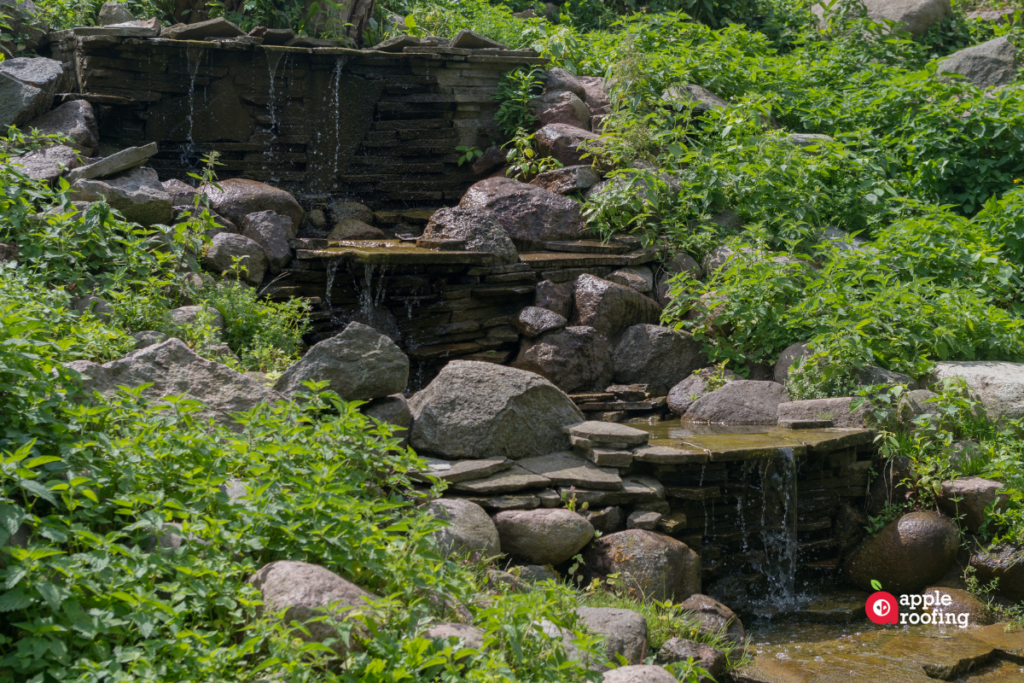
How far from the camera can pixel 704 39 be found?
10.9 meters

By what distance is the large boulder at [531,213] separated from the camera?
8.23m

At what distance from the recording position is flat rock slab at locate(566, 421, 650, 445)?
514 cm

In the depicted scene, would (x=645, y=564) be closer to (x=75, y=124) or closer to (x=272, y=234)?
(x=272, y=234)

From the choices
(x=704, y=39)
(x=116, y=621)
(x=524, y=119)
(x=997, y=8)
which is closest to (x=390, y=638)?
(x=116, y=621)

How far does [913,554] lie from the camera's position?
17.3 feet

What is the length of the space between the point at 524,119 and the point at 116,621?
868 cm

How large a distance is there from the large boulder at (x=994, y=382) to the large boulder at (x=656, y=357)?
2.04 m

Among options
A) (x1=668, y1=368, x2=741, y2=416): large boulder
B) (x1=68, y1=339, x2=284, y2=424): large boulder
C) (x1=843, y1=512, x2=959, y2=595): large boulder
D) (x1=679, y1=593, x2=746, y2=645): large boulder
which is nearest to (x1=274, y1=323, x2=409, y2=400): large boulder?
(x1=68, y1=339, x2=284, y2=424): large boulder

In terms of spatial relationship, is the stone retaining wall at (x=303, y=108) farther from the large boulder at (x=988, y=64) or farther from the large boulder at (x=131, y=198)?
the large boulder at (x=988, y=64)

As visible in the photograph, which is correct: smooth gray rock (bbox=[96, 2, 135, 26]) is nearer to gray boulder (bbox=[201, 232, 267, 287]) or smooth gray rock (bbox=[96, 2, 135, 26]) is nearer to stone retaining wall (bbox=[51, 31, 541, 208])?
stone retaining wall (bbox=[51, 31, 541, 208])

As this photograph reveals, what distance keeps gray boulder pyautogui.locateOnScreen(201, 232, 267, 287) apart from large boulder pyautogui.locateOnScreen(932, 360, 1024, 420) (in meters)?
5.50

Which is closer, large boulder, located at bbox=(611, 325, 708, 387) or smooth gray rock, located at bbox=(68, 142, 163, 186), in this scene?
smooth gray rock, located at bbox=(68, 142, 163, 186)

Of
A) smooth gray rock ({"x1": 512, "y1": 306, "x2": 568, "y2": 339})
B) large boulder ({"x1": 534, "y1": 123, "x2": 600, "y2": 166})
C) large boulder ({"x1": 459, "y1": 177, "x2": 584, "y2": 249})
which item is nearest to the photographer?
smooth gray rock ({"x1": 512, "y1": 306, "x2": 568, "y2": 339})

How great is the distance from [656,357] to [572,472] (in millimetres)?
2640
